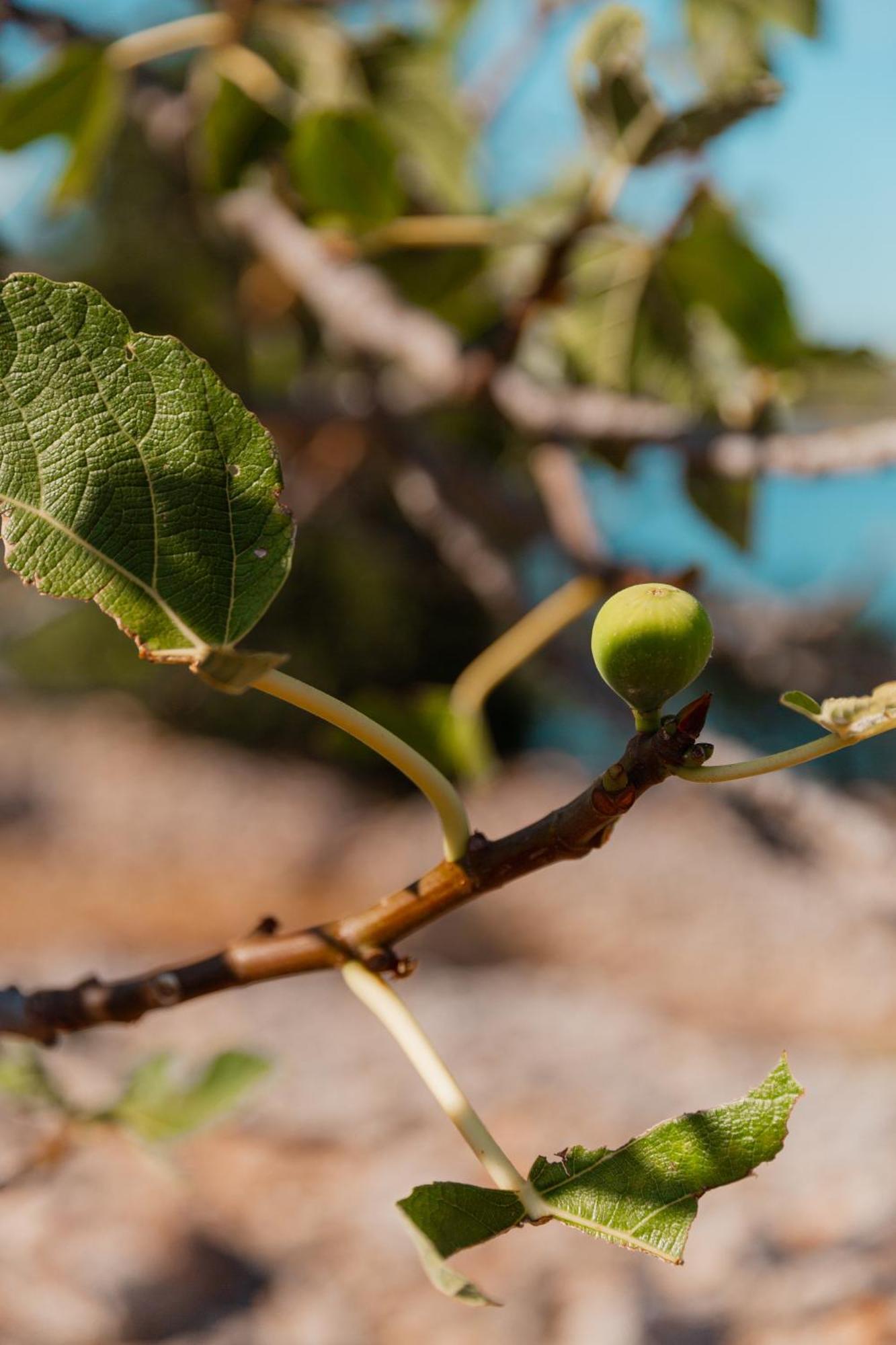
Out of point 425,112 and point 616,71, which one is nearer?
point 616,71

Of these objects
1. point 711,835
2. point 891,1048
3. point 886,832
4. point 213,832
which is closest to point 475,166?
point 886,832

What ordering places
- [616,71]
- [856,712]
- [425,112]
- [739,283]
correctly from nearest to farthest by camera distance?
[856,712]
[616,71]
[739,283]
[425,112]

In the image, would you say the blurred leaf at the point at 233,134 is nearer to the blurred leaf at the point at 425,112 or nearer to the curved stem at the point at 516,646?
the blurred leaf at the point at 425,112

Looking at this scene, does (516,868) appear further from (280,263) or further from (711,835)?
(711,835)

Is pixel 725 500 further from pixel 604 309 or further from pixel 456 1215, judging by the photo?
pixel 456 1215

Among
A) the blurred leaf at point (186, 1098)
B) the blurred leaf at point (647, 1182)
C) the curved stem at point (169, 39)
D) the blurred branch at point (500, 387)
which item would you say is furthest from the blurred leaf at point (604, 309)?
the blurred leaf at point (647, 1182)

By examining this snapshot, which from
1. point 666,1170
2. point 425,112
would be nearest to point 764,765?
point 666,1170
